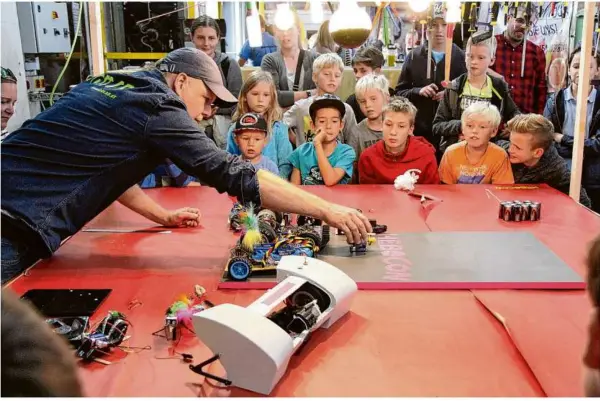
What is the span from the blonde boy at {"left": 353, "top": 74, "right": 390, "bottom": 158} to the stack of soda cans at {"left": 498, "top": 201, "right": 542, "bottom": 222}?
131 cm

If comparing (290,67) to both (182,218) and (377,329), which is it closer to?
(182,218)

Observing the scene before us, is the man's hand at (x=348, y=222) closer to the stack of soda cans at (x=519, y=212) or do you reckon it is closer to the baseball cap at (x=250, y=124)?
the stack of soda cans at (x=519, y=212)

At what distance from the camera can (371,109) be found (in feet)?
10.8

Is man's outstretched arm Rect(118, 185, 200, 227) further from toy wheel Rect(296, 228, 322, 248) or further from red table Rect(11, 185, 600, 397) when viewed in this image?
toy wheel Rect(296, 228, 322, 248)

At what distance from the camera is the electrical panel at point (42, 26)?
4656 mm

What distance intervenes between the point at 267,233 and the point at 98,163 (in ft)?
1.55

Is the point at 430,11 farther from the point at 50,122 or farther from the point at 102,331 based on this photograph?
the point at 102,331

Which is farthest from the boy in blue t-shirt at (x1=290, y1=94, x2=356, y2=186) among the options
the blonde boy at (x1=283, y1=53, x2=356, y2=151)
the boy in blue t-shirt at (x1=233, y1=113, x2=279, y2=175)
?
the blonde boy at (x1=283, y1=53, x2=356, y2=151)

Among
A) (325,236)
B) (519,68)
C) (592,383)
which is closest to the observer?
(592,383)

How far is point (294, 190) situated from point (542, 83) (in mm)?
2922

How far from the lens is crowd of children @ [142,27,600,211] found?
276 centimetres

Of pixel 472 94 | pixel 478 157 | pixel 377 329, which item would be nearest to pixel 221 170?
pixel 377 329

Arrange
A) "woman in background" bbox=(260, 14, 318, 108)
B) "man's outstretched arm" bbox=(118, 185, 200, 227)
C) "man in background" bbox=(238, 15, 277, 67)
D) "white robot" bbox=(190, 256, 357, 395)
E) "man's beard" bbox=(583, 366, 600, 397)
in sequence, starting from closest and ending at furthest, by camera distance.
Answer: "man's beard" bbox=(583, 366, 600, 397) → "white robot" bbox=(190, 256, 357, 395) → "man's outstretched arm" bbox=(118, 185, 200, 227) → "woman in background" bbox=(260, 14, 318, 108) → "man in background" bbox=(238, 15, 277, 67)

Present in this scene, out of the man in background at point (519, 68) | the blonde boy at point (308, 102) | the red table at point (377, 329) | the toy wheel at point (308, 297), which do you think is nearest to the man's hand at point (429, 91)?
the man in background at point (519, 68)
